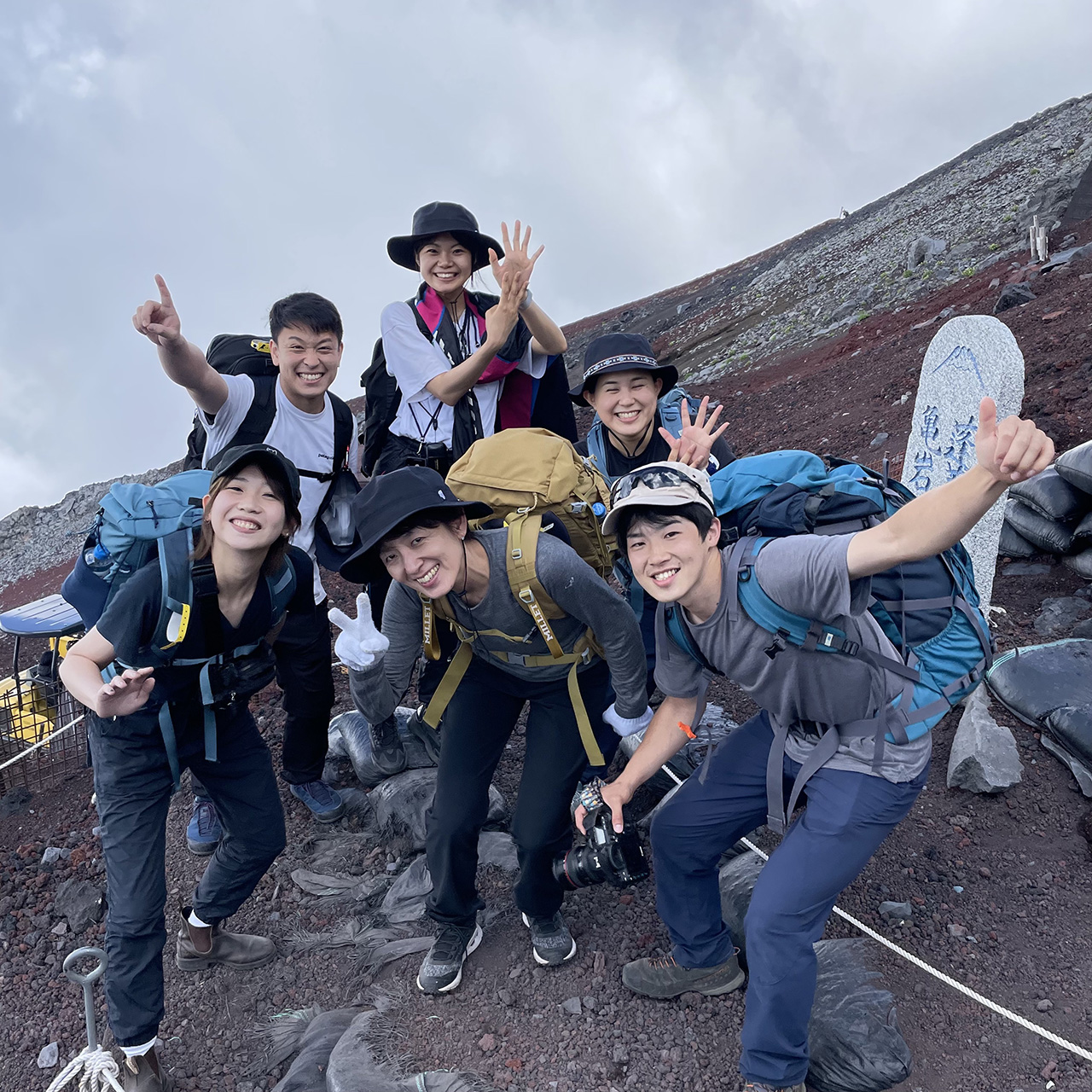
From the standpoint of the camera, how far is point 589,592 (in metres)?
3.05

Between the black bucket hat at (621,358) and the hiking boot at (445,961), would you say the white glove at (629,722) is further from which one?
the black bucket hat at (621,358)

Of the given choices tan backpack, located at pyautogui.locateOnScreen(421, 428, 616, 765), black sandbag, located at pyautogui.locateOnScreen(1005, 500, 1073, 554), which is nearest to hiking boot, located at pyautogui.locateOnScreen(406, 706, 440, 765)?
tan backpack, located at pyautogui.locateOnScreen(421, 428, 616, 765)

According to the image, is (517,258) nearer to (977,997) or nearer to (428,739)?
(428,739)

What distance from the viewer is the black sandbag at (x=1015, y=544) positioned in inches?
237

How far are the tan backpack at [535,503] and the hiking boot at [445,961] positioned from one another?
973 millimetres

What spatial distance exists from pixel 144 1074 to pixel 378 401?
3162 millimetres

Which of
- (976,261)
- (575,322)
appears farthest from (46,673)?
(575,322)

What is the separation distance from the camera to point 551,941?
11.7ft

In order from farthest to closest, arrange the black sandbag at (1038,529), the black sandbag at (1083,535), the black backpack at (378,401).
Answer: the black sandbag at (1038,529) → the black sandbag at (1083,535) → the black backpack at (378,401)

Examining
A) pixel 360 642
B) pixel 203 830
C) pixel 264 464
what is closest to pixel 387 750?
pixel 203 830

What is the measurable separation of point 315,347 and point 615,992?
3.27 meters

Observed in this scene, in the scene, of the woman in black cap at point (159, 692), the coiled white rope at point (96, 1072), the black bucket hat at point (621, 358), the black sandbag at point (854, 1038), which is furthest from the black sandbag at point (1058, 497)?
the coiled white rope at point (96, 1072)

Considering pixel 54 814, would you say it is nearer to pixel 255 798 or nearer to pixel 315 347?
pixel 255 798

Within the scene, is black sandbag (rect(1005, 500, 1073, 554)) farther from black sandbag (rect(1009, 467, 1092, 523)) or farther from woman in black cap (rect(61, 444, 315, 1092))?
woman in black cap (rect(61, 444, 315, 1092))
